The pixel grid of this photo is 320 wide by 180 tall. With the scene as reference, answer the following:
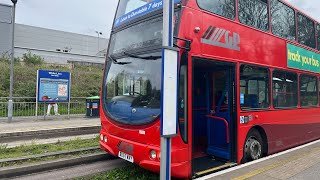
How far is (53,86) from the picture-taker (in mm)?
14898

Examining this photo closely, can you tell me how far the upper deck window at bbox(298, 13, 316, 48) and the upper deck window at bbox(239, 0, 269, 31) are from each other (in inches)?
87.7

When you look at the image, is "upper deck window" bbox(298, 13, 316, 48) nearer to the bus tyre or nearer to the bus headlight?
the bus tyre

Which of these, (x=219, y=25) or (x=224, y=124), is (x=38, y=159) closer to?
(x=224, y=124)

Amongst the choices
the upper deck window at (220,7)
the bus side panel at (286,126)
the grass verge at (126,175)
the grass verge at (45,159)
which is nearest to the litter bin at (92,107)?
the grass verge at (45,159)

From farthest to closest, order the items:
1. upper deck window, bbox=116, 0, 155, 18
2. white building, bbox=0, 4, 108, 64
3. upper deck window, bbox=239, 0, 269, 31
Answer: white building, bbox=0, 4, 108, 64, upper deck window, bbox=239, 0, 269, 31, upper deck window, bbox=116, 0, 155, 18

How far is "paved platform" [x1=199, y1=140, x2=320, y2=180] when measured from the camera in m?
4.87

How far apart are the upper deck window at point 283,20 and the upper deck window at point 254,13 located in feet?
1.20

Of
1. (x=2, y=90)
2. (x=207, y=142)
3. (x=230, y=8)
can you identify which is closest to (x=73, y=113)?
(x=2, y=90)

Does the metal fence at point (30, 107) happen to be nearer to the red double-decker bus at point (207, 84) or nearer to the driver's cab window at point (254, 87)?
the red double-decker bus at point (207, 84)

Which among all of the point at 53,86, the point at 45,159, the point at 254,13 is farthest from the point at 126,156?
the point at 53,86

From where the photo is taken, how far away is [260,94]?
6824 millimetres

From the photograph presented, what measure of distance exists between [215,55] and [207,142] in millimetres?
2253

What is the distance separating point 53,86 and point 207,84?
417 inches

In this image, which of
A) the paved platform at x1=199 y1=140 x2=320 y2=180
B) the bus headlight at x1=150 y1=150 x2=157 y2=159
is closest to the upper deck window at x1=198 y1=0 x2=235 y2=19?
the bus headlight at x1=150 y1=150 x2=157 y2=159
